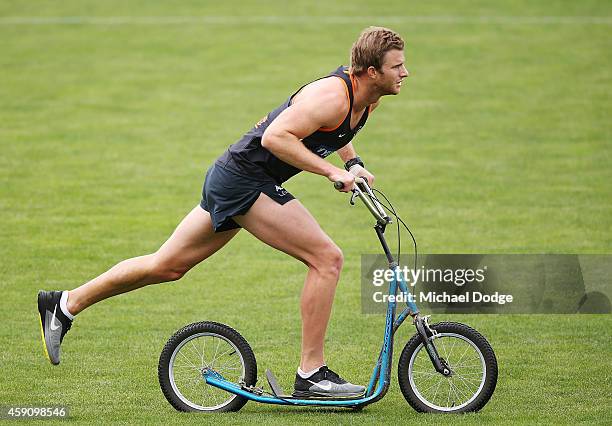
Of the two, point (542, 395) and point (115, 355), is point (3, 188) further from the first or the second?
point (542, 395)

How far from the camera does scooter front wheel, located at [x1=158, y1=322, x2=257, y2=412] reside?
6.70 meters

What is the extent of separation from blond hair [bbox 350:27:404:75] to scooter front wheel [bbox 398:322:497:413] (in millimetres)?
1495

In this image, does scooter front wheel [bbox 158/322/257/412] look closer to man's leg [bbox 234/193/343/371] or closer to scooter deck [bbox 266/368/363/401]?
scooter deck [bbox 266/368/363/401]

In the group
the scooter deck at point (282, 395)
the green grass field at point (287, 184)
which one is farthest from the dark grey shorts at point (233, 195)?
the green grass field at point (287, 184)

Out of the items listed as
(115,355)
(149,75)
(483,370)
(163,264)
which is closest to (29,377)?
(115,355)

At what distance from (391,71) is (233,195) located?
1.12 metres

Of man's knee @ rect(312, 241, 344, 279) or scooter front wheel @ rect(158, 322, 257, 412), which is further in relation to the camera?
scooter front wheel @ rect(158, 322, 257, 412)

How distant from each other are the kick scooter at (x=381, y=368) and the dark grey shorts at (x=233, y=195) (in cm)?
50

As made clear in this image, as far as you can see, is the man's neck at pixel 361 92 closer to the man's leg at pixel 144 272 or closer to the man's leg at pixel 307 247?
the man's leg at pixel 307 247

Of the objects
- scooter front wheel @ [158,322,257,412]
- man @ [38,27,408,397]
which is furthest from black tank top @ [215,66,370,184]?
scooter front wheel @ [158,322,257,412]

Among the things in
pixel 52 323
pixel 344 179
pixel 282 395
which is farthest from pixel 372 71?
pixel 52 323

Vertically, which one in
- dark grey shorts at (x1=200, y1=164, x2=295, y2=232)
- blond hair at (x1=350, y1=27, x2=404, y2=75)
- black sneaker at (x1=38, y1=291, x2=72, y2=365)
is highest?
blond hair at (x1=350, y1=27, x2=404, y2=75)

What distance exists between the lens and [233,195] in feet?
21.4

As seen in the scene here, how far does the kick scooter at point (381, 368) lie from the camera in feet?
21.2
